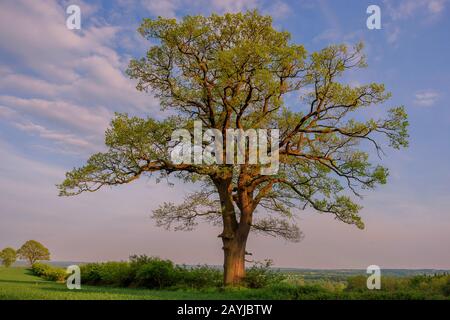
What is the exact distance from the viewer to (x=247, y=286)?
75.0 feet

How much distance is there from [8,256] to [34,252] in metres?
7.53

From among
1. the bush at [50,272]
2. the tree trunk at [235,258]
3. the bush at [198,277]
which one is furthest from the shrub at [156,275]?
the bush at [50,272]

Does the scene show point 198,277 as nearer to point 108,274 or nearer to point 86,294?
point 108,274

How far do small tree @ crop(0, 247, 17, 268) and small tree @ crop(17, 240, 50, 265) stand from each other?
17.3 ft

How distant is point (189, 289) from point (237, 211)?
470 cm

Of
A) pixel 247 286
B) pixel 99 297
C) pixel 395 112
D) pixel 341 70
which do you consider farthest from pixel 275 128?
pixel 99 297

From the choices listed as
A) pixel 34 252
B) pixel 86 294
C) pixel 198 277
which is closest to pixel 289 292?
pixel 86 294

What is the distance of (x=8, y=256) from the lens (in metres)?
67.6

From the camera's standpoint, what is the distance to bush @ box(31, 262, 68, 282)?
3158cm

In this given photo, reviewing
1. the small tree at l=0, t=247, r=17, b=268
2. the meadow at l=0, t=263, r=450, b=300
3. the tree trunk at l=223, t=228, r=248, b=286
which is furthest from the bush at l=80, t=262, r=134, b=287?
the small tree at l=0, t=247, r=17, b=268

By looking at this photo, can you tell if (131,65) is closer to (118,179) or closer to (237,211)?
(118,179)

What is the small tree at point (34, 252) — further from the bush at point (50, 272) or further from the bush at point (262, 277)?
the bush at point (262, 277)

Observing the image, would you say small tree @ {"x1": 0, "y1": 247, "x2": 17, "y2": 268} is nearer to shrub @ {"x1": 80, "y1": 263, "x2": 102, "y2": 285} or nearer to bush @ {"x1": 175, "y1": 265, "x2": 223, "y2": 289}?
shrub @ {"x1": 80, "y1": 263, "x2": 102, "y2": 285}
